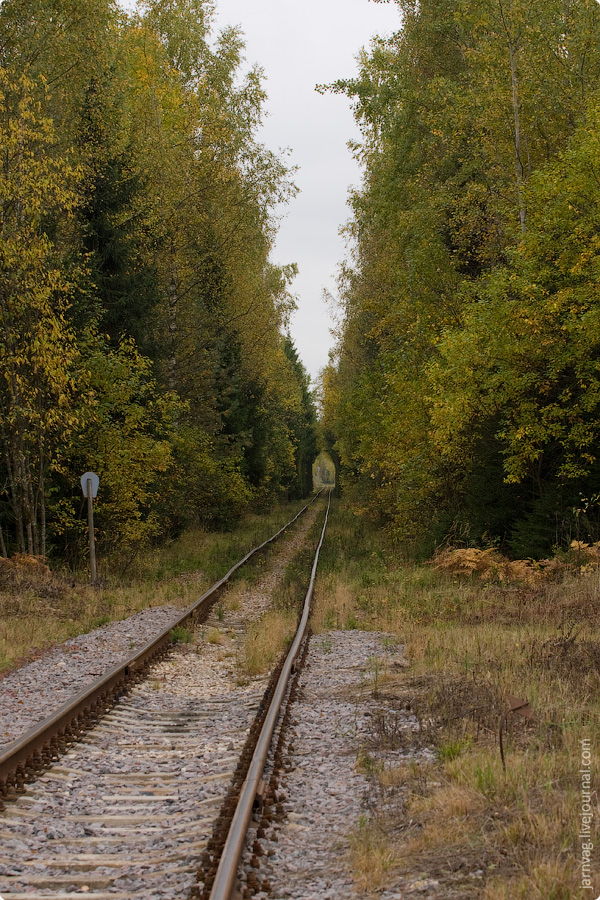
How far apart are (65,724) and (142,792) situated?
1.42 meters

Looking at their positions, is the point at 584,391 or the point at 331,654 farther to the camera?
the point at 584,391

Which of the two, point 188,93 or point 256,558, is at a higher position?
point 188,93

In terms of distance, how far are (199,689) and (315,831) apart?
3.87 metres

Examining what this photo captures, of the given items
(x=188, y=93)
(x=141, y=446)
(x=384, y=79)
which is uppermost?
(x=188, y=93)

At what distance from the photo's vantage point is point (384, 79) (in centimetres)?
2230

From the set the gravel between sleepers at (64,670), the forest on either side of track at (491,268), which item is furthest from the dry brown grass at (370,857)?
the forest on either side of track at (491,268)

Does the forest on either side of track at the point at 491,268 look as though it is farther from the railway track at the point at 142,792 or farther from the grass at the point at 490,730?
the railway track at the point at 142,792

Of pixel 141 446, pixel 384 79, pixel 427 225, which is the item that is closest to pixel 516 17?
pixel 427 225

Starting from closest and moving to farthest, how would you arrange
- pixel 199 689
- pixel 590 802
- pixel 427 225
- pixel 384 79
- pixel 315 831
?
pixel 590 802 → pixel 315 831 → pixel 199 689 → pixel 427 225 → pixel 384 79

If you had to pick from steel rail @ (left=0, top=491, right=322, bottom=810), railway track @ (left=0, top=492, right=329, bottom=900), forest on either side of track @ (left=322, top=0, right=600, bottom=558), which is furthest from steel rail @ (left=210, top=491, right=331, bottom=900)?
forest on either side of track @ (left=322, top=0, right=600, bottom=558)

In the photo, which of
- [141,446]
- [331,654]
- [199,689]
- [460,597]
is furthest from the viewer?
[141,446]

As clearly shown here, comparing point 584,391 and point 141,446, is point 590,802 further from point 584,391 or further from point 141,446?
point 141,446

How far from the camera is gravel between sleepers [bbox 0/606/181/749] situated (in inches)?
262

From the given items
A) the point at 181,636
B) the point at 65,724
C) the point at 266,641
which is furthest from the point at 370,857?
the point at 181,636
